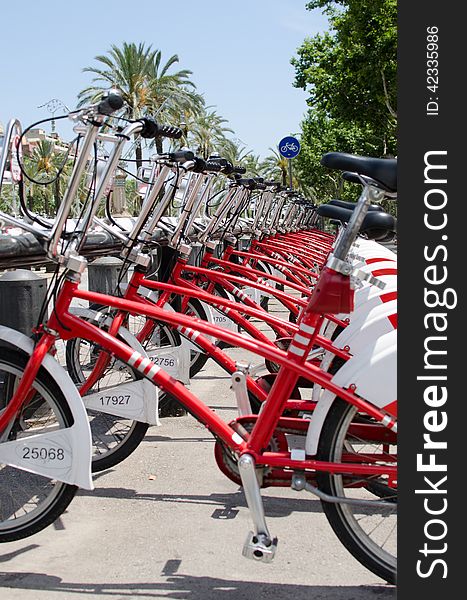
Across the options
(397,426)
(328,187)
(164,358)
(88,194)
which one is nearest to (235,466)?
(397,426)

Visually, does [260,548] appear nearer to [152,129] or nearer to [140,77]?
[152,129]

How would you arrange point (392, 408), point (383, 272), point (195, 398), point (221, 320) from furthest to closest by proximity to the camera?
1. point (221, 320)
2. point (383, 272)
3. point (195, 398)
4. point (392, 408)

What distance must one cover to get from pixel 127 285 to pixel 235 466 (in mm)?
1493

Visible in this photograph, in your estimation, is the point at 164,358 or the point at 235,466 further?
the point at 164,358

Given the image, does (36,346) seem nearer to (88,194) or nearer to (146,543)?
(88,194)

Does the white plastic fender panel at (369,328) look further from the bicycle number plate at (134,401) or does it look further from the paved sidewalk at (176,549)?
the bicycle number plate at (134,401)

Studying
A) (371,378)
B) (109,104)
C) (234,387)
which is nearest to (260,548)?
(371,378)

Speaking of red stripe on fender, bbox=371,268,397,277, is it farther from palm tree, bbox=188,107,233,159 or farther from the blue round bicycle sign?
palm tree, bbox=188,107,233,159

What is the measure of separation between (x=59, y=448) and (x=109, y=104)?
135 cm

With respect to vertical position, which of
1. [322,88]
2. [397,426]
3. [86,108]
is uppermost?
[322,88]

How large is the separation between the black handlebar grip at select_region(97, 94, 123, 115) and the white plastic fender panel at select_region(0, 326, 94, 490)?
967mm

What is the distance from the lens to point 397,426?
283 centimetres

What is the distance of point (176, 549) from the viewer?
11.8ft

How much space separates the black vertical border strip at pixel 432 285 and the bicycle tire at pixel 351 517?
1.25 ft
